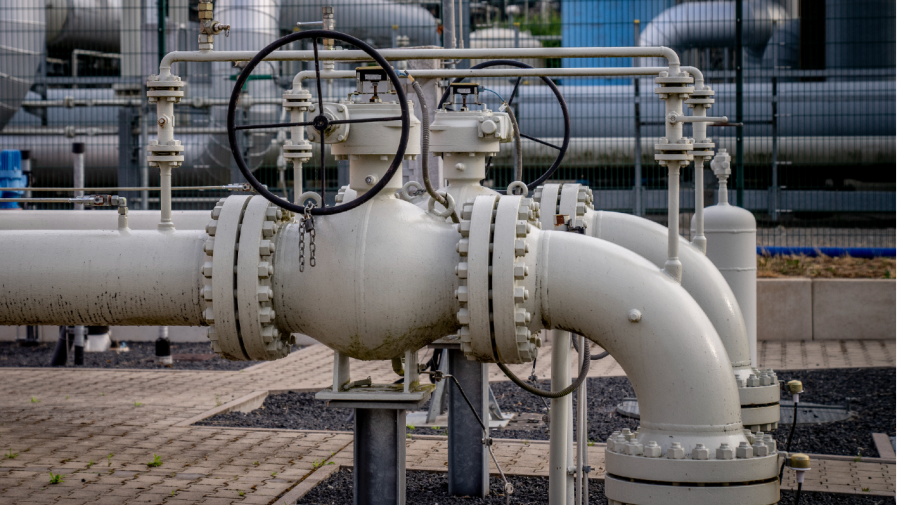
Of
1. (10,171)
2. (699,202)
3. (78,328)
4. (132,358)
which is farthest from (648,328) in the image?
(10,171)

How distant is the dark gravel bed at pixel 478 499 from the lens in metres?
4.25

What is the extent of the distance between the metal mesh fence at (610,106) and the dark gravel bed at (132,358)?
5.12 ft

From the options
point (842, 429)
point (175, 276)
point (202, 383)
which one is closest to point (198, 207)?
point (202, 383)

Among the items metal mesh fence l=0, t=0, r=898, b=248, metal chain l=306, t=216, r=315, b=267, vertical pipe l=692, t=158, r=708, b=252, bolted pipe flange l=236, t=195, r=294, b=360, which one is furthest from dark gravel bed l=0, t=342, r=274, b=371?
metal chain l=306, t=216, r=315, b=267

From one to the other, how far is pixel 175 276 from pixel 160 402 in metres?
3.62

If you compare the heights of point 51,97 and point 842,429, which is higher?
point 51,97

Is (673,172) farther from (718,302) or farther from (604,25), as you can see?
(604,25)

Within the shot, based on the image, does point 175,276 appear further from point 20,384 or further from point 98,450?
point 20,384

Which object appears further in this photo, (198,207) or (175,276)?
(198,207)

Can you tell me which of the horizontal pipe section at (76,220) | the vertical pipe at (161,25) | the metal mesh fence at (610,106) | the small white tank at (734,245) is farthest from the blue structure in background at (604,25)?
the horizontal pipe section at (76,220)

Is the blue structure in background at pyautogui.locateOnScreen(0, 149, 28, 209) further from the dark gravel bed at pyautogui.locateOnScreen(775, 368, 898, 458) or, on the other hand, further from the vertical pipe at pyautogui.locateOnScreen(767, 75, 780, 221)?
the vertical pipe at pyautogui.locateOnScreen(767, 75, 780, 221)

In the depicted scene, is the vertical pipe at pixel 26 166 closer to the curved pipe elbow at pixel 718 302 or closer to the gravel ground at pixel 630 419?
the gravel ground at pixel 630 419

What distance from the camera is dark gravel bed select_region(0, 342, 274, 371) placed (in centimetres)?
796

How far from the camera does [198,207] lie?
10156 millimetres
